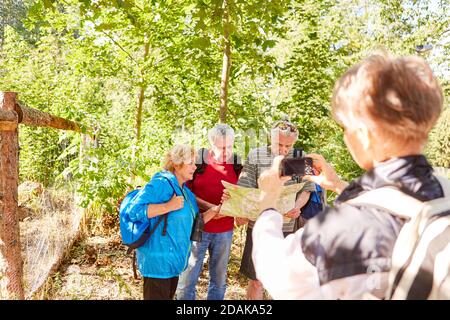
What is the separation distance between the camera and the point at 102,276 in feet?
14.1

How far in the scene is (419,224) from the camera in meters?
0.87

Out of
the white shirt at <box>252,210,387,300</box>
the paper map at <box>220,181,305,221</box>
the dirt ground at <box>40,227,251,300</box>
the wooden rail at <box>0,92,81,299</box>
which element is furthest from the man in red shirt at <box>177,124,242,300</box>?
the white shirt at <box>252,210,387,300</box>

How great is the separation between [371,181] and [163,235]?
6.27ft

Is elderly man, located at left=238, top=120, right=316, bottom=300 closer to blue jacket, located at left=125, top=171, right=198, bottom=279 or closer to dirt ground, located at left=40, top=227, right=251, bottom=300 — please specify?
blue jacket, located at left=125, top=171, right=198, bottom=279

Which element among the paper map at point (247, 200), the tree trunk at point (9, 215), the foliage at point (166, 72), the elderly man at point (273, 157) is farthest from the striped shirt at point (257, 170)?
the tree trunk at point (9, 215)

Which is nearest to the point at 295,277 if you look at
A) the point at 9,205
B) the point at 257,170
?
the point at 257,170

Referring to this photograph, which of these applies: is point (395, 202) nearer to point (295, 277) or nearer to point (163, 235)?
point (295, 277)

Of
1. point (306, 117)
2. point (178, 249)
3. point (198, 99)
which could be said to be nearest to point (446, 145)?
point (306, 117)

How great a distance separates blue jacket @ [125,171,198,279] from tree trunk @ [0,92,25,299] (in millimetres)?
912

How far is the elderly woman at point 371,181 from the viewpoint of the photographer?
2.89ft

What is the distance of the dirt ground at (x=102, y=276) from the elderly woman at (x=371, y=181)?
3.12 m

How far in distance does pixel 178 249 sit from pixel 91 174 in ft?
8.01

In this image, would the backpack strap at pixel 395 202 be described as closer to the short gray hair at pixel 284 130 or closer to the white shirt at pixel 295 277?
the white shirt at pixel 295 277
